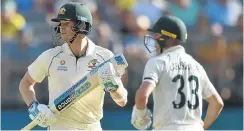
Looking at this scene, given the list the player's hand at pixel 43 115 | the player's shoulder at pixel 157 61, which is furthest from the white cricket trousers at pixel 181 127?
the player's hand at pixel 43 115

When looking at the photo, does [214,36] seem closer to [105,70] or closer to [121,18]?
[121,18]

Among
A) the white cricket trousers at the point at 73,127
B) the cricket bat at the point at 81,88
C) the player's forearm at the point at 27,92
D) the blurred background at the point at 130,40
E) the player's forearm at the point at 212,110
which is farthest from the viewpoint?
the blurred background at the point at 130,40

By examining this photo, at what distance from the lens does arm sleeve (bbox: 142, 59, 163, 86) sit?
6.11 m

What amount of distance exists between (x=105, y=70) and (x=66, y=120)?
0.64 meters

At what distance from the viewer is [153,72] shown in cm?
614

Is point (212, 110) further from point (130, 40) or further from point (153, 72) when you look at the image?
point (130, 40)

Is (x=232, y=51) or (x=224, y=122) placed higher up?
(x=232, y=51)

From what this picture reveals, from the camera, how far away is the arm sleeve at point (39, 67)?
6469 millimetres

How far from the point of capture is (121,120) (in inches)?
424

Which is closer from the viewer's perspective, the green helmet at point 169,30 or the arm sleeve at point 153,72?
the arm sleeve at point 153,72

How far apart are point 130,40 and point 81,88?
5506 mm

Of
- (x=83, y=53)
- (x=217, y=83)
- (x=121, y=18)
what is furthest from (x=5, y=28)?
(x=83, y=53)

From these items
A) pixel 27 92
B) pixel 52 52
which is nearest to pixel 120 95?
pixel 52 52

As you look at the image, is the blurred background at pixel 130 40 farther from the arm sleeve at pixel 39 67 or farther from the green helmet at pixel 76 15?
the green helmet at pixel 76 15
